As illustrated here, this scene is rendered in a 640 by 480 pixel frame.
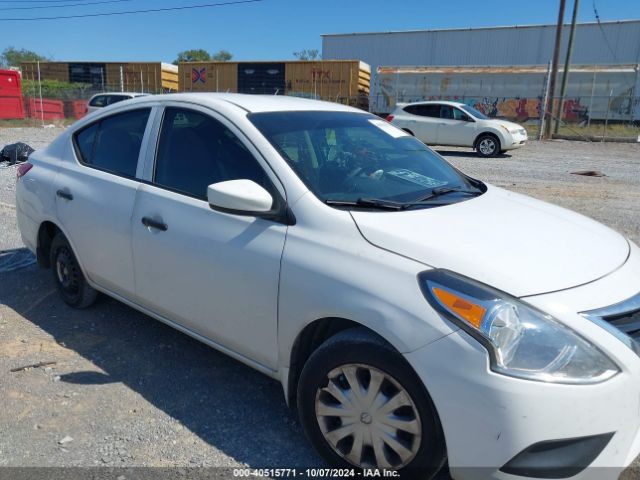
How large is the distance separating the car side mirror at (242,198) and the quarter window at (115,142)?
109 centimetres

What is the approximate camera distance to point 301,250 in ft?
7.91

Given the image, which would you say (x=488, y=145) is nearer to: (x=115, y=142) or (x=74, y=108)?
(x=115, y=142)

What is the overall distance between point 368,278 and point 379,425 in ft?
1.95

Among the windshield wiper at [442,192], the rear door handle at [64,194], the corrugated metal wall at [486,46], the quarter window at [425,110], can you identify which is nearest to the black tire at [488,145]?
the quarter window at [425,110]

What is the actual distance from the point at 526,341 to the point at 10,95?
29097 millimetres

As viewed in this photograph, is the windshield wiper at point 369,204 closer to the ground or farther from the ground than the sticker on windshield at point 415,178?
closer to the ground

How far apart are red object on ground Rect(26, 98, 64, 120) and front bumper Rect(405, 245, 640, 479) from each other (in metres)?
30.2

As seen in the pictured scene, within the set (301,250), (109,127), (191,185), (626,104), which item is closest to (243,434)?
(301,250)

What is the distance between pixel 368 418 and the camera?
2.22 meters

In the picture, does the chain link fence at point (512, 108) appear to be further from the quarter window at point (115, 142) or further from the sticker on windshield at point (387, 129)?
the quarter window at point (115, 142)

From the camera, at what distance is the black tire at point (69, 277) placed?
3977mm

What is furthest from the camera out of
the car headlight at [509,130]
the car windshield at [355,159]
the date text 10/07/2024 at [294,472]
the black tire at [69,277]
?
the car headlight at [509,130]

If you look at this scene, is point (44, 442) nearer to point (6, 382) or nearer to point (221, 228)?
point (6, 382)

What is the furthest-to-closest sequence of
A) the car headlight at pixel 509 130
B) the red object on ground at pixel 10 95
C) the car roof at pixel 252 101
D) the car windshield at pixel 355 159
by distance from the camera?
the red object on ground at pixel 10 95 → the car headlight at pixel 509 130 → the car roof at pixel 252 101 → the car windshield at pixel 355 159
